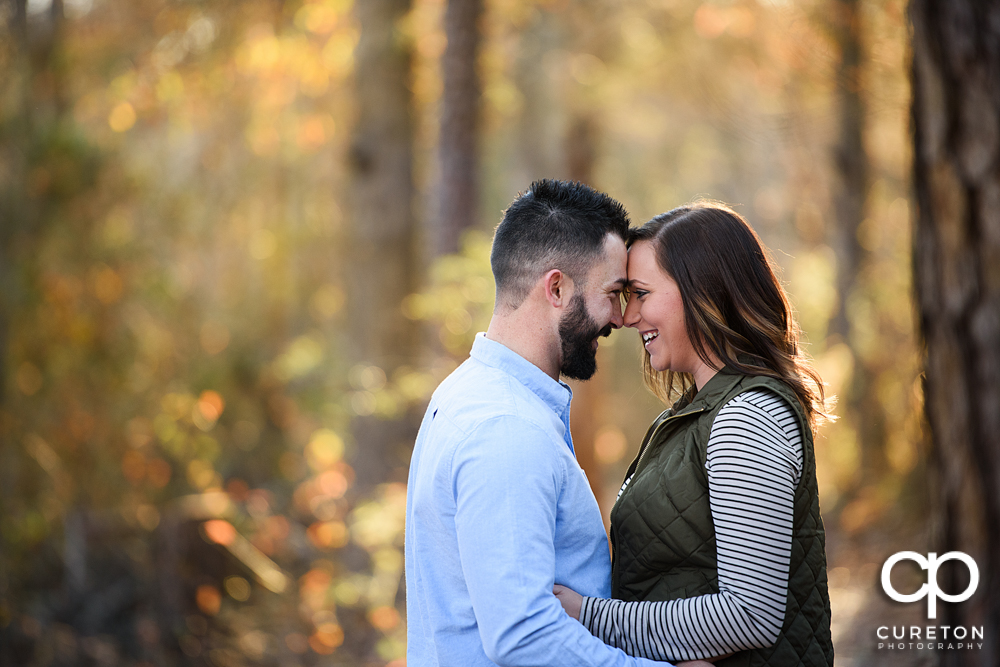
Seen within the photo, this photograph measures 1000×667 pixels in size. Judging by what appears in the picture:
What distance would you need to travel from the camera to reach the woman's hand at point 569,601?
2.13 meters

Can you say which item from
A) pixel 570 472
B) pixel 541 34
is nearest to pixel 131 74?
pixel 541 34

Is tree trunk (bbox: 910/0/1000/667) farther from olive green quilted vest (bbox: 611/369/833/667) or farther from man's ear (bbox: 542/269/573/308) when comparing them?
man's ear (bbox: 542/269/573/308)

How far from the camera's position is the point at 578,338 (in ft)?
7.65

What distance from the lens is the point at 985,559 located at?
2.17 meters

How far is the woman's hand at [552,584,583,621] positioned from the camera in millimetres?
2129

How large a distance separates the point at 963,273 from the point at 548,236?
112 cm

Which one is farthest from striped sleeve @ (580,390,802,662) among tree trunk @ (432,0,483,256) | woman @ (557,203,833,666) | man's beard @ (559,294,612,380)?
tree trunk @ (432,0,483,256)

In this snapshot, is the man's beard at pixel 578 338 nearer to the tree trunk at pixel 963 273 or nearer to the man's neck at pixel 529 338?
the man's neck at pixel 529 338

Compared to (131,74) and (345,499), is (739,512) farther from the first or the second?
(131,74)

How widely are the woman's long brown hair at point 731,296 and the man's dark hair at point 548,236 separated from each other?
0.21 meters

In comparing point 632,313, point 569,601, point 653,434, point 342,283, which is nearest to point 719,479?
point 653,434

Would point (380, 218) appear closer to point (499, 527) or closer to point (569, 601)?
point (569, 601)

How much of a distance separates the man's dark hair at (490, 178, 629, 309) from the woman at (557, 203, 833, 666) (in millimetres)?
184

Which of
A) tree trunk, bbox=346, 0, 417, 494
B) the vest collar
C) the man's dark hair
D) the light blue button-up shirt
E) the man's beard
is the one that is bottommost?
the light blue button-up shirt
